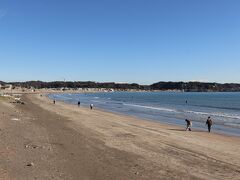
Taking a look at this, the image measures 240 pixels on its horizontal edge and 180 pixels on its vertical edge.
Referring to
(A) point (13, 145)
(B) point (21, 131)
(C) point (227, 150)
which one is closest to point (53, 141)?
(A) point (13, 145)

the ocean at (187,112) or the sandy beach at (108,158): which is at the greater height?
the sandy beach at (108,158)

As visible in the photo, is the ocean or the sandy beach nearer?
the sandy beach

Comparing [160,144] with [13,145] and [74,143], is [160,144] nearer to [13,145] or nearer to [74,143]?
[74,143]

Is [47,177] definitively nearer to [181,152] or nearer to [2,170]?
[2,170]

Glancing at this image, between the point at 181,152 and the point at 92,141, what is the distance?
5464 mm

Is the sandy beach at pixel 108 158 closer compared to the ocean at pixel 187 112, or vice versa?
the sandy beach at pixel 108 158

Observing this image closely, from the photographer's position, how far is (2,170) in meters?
14.0

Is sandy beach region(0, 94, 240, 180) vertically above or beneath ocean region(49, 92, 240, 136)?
above

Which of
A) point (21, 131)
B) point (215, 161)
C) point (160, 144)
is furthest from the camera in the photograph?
point (21, 131)

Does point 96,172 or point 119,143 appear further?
point 119,143

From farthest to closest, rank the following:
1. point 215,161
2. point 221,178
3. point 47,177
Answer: point 215,161, point 221,178, point 47,177

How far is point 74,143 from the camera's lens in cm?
2175

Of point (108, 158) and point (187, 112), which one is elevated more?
point (108, 158)

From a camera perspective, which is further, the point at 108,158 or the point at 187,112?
the point at 187,112
